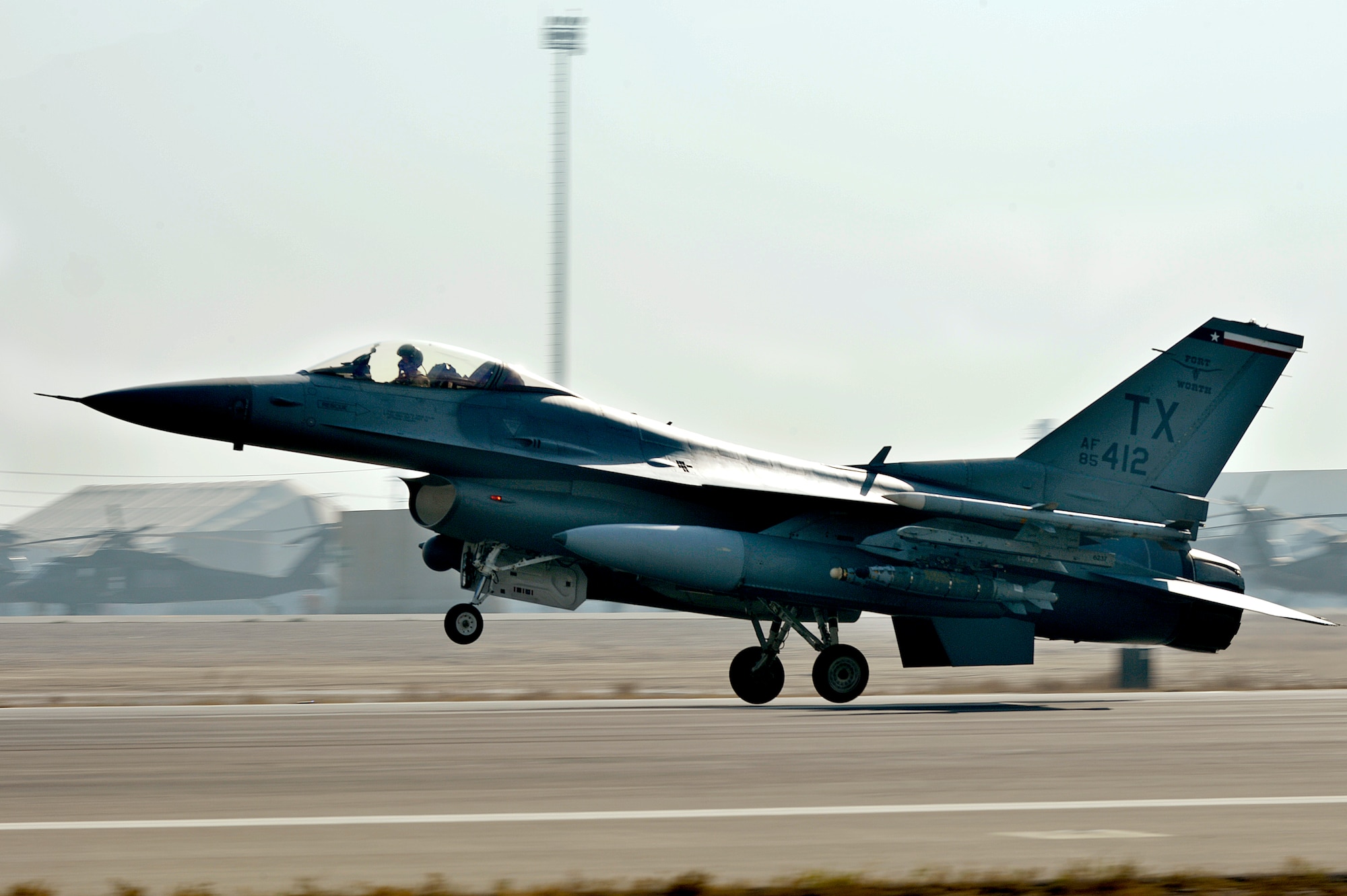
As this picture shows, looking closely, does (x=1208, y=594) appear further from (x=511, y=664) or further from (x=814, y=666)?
(x=511, y=664)

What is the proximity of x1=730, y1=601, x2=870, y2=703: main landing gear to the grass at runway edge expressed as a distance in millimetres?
11427

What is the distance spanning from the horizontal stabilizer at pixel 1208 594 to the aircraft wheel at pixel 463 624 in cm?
857

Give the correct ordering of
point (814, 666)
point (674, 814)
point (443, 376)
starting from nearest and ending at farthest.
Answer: point (674, 814), point (443, 376), point (814, 666)

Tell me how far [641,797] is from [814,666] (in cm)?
972

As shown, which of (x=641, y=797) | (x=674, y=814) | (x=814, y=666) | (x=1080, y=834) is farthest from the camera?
(x=814, y=666)

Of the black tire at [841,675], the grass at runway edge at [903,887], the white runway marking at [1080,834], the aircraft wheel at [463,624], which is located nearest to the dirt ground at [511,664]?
the black tire at [841,675]

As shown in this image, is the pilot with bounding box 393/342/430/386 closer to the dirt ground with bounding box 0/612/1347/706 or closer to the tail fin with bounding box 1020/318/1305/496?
the dirt ground with bounding box 0/612/1347/706

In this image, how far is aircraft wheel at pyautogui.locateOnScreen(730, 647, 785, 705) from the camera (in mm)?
18406

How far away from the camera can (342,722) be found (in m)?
14.3

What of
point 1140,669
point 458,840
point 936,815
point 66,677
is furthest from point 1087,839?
point 66,677

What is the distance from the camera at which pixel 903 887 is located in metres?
5.94

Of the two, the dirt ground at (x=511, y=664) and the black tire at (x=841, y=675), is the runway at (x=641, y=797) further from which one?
the dirt ground at (x=511, y=664)

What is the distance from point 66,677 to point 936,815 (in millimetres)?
25001

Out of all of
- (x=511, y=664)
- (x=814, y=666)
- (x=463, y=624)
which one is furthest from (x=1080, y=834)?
(x=511, y=664)
